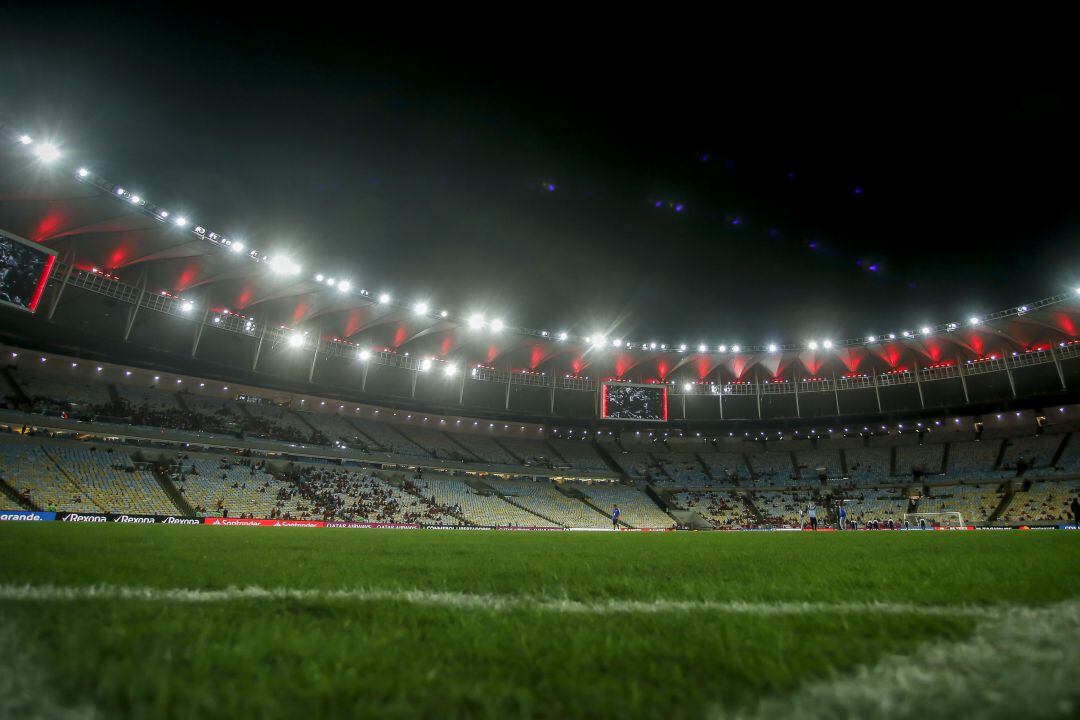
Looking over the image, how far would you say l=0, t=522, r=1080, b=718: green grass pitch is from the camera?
146 cm

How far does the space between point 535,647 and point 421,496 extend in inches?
1537

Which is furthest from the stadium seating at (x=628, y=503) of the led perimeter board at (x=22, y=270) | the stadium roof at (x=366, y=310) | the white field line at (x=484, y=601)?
the white field line at (x=484, y=601)

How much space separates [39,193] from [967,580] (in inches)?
1556

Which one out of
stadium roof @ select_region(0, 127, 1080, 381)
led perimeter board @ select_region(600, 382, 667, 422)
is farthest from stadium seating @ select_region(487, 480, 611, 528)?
stadium roof @ select_region(0, 127, 1080, 381)

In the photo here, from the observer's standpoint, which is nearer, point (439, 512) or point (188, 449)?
point (188, 449)

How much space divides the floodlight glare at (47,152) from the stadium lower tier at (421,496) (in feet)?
48.0

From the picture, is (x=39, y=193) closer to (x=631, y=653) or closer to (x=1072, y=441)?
(x=631, y=653)

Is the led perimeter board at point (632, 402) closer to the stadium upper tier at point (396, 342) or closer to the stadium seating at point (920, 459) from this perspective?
the stadium upper tier at point (396, 342)

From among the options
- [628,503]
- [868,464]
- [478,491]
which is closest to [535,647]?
[478,491]

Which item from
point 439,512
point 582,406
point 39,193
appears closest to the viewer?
point 39,193

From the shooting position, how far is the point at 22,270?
27.2m

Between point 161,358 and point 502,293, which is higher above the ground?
point 502,293

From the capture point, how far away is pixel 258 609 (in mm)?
2859

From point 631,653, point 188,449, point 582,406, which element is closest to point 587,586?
point 631,653
